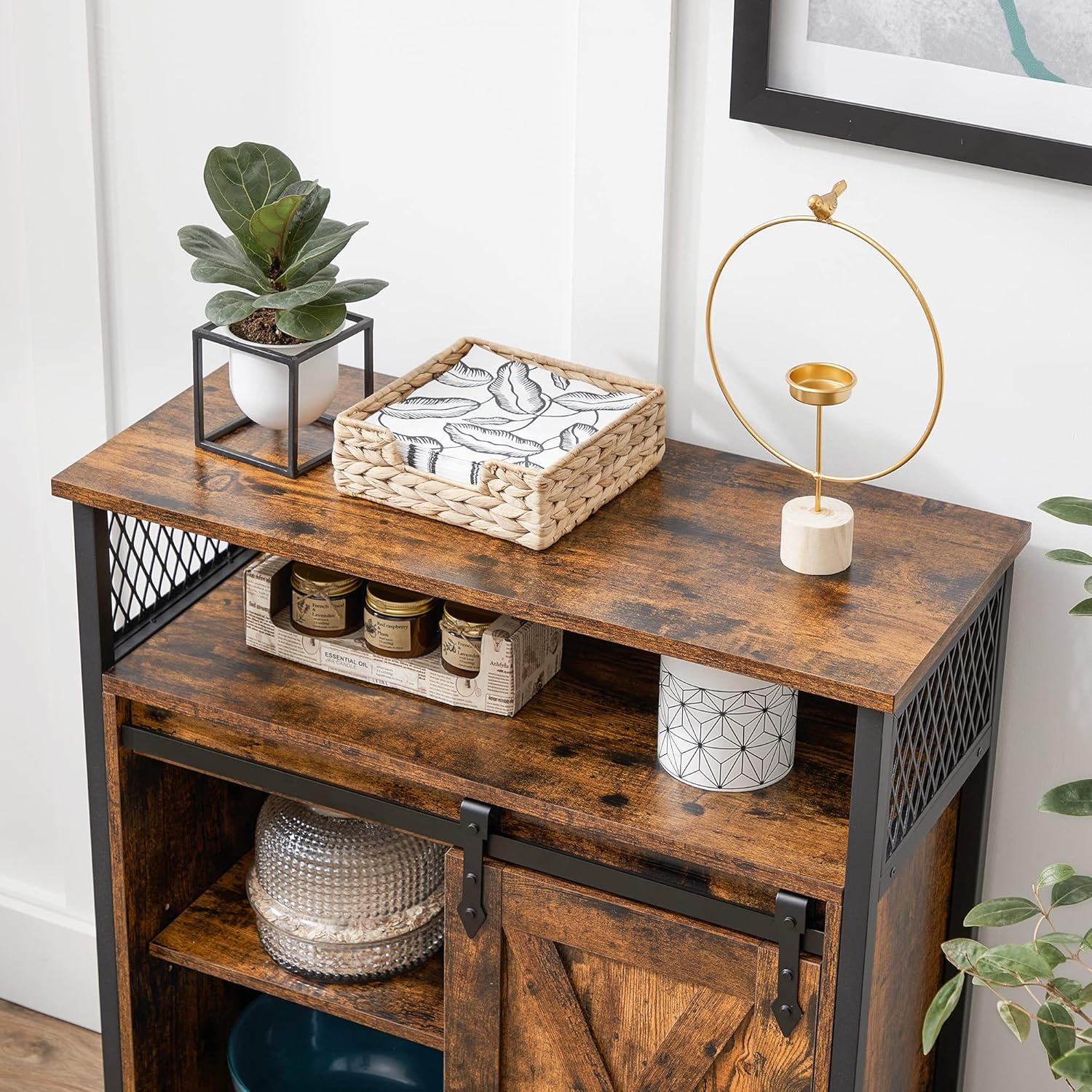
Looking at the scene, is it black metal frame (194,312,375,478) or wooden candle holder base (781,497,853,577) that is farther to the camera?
black metal frame (194,312,375,478)

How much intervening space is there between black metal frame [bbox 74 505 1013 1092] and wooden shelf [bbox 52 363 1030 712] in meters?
0.05

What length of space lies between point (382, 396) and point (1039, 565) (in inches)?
26.4

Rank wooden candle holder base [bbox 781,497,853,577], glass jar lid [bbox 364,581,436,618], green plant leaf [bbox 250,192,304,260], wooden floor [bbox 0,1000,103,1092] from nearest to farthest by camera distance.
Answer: wooden candle holder base [bbox 781,497,853,577]
green plant leaf [bbox 250,192,304,260]
glass jar lid [bbox 364,581,436,618]
wooden floor [bbox 0,1000,103,1092]

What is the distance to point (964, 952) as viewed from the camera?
137 centimetres

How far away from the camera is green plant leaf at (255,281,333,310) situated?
5.19 feet

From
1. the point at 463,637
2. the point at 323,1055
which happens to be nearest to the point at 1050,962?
the point at 463,637

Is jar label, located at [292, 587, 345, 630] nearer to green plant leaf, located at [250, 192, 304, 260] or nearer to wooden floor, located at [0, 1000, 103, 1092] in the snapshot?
green plant leaf, located at [250, 192, 304, 260]

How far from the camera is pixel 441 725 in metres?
1.64

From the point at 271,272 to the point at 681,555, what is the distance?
19.4 inches

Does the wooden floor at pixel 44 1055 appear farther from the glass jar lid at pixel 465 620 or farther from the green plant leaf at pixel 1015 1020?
the green plant leaf at pixel 1015 1020

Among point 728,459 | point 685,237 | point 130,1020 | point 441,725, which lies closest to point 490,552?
point 441,725

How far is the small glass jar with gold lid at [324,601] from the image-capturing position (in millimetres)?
1714

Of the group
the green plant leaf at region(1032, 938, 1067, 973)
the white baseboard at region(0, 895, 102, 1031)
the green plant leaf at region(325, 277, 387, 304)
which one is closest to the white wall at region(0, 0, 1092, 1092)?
the green plant leaf at region(325, 277, 387, 304)

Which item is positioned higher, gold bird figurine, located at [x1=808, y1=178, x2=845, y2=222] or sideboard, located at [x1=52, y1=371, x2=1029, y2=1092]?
gold bird figurine, located at [x1=808, y1=178, x2=845, y2=222]
